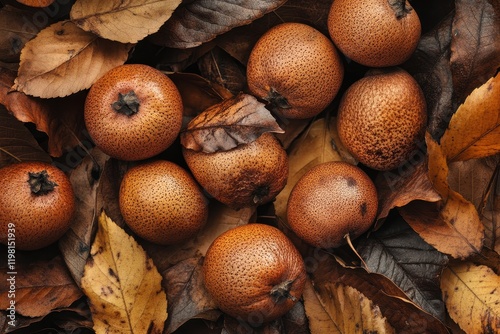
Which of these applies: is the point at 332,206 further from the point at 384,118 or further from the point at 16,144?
the point at 16,144

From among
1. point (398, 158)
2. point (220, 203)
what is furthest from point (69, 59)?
point (398, 158)

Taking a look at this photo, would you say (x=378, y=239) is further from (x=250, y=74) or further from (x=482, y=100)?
(x=250, y=74)

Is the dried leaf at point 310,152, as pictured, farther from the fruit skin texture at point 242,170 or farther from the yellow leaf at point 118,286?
the yellow leaf at point 118,286

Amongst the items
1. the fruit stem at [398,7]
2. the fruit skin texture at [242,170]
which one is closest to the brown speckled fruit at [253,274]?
the fruit skin texture at [242,170]

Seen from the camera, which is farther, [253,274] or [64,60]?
[64,60]

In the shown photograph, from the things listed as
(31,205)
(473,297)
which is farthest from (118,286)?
(473,297)

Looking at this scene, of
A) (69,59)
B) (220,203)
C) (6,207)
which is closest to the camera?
(6,207)
